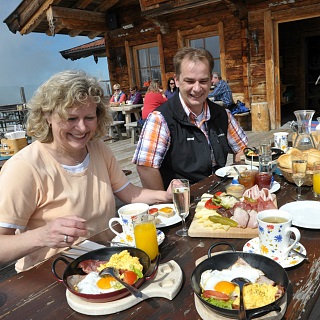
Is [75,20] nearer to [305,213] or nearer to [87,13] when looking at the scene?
[87,13]

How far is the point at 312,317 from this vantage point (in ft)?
5.93

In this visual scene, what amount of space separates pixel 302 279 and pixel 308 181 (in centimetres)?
91

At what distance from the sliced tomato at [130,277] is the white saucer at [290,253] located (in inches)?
17.0

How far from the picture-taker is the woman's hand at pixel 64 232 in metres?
1.21

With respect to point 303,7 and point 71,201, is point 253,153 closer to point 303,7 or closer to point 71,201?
point 71,201

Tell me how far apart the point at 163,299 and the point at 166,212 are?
0.64 meters

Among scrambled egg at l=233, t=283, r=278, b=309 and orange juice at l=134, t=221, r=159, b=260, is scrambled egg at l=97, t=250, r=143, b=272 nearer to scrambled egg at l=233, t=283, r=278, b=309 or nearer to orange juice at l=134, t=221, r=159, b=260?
orange juice at l=134, t=221, r=159, b=260

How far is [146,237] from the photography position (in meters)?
1.18

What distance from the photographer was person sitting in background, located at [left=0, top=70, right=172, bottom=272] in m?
1.38

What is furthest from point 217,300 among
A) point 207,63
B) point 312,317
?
point 207,63

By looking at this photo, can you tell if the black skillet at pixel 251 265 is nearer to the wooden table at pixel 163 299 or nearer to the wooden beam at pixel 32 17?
the wooden table at pixel 163 299

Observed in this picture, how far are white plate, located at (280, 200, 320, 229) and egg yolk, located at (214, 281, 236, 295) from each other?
0.55 meters

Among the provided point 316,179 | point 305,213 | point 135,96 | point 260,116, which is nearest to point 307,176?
point 316,179

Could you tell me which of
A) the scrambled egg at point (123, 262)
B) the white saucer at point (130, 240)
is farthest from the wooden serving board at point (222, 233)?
the scrambled egg at point (123, 262)
